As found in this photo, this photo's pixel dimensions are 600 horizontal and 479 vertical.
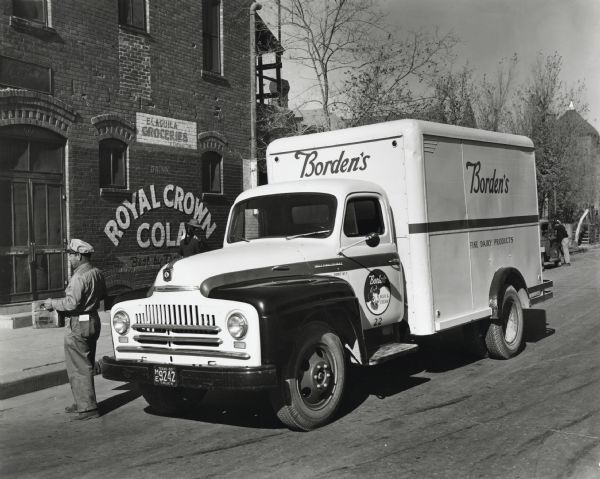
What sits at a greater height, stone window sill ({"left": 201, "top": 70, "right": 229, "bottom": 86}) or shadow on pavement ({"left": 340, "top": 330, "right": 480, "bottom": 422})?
stone window sill ({"left": 201, "top": 70, "right": 229, "bottom": 86})

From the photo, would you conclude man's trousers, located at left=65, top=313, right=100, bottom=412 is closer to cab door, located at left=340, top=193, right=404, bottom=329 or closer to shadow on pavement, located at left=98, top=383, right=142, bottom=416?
shadow on pavement, located at left=98, top=383, right=142, bottom=416

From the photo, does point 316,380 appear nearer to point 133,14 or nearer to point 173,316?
point 173,316

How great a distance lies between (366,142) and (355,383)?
2.69 metres

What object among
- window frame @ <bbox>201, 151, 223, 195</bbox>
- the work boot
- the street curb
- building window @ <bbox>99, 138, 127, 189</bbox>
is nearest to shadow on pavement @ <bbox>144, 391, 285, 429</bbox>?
the work boot

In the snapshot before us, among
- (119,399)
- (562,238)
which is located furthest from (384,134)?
(562,238)

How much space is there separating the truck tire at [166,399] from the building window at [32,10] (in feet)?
26.5

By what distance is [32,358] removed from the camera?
8898 millimetres

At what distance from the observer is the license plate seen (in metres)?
5.54

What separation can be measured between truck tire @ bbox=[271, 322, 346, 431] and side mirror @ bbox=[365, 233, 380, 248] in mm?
1165

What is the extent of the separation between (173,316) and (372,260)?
7.16ft

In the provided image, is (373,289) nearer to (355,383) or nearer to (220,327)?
(355,383)

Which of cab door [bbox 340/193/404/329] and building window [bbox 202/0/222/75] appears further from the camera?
building window [bbox 202/0/222/75]

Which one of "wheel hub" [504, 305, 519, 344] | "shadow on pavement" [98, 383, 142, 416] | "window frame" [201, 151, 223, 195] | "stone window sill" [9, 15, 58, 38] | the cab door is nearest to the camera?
the cab door

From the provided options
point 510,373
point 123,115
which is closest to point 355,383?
point 510,373
